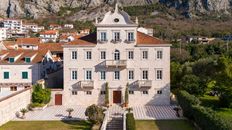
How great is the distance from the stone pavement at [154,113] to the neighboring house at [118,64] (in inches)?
68.7

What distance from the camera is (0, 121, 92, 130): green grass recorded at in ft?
111

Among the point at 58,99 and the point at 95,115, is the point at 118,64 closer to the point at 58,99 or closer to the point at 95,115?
the point at 58,99

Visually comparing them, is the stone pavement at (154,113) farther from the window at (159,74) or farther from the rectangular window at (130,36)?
the rectangular window at (130,36)

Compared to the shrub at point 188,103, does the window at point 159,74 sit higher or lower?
higher

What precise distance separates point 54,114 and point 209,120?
1945 cm

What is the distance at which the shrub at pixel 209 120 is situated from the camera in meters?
24.9

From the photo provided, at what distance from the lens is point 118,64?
44.9m

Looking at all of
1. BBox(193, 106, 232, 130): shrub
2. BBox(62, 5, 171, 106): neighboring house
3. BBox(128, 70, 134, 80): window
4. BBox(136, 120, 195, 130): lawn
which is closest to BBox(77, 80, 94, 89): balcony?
BBox(62, 5, 171, 106): neighboring house

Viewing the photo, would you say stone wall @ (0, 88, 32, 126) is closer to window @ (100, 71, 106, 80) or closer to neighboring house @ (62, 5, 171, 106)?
neighboring house @ (62, 5, 171, 106)

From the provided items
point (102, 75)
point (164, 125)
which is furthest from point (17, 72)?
Result: point (164, 125)

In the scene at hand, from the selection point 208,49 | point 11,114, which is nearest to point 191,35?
point 208,49

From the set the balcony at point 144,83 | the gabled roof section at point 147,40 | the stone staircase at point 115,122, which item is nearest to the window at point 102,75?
the balcony at point 144,83

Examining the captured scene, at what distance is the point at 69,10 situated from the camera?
197500 mm

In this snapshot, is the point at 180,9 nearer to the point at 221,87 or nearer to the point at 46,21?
the point at 46,21
